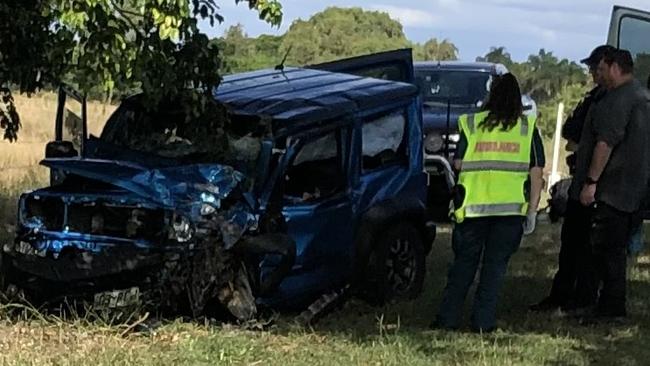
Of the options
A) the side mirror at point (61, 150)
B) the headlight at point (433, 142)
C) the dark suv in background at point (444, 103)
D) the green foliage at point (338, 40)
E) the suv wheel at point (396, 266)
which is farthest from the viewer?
the green foliage at point (338, 40)

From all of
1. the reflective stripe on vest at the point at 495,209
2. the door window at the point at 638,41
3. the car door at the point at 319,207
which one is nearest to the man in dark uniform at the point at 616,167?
the reflective stripe on vest at the point at 495,209

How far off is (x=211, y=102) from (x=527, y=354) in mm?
2850

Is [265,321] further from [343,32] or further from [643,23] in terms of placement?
[343,32]

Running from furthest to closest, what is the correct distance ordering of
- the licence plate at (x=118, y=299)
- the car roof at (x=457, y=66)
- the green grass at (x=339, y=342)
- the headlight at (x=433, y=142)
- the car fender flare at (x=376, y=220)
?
1. the car roof at (x=457, y=66)
2. the headlight at (x=433, y=142)
3. the car fender flare at (x=376, y=220)
4. the licence plate at (x=118, y=299)
5. the green grass at (x=339, y=342)

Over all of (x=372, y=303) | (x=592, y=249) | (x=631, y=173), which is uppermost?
(x=631, y=173)

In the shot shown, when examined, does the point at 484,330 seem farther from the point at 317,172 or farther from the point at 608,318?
the point at 317,172

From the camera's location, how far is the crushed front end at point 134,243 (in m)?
7.86

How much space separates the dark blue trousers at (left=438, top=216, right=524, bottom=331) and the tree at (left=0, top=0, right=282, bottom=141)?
6.52ft

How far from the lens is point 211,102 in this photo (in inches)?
338

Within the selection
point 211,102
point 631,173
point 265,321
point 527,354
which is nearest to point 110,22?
point 211,102

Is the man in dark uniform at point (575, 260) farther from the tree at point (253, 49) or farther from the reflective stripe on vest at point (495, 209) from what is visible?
the tree at point (253, 49)

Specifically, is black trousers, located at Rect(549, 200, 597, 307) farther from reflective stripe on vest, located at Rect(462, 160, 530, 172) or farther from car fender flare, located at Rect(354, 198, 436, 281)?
car fender flare, located at Rect(354, 198, 436, 281)

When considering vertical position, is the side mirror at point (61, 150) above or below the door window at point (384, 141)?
below

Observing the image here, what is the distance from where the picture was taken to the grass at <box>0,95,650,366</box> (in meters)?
6.97
